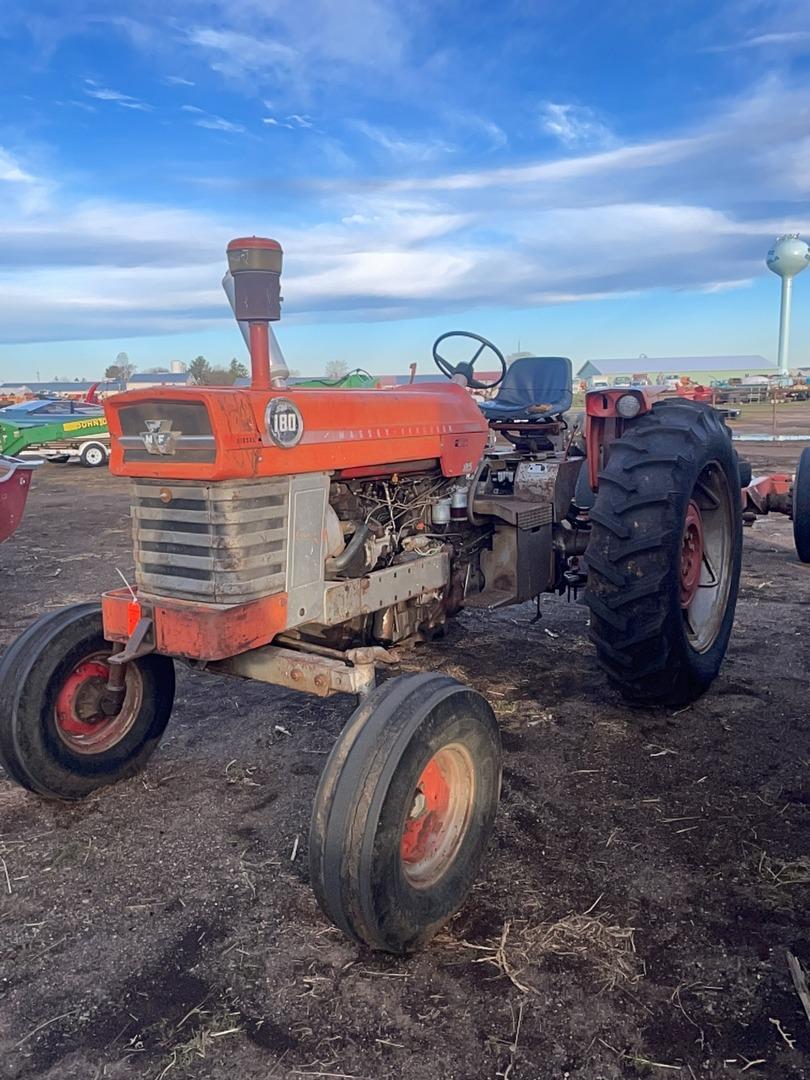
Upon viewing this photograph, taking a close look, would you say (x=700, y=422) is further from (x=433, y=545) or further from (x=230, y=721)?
(x=230, y=721)

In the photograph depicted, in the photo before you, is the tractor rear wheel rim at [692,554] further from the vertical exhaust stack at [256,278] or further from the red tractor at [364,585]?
the vertical exhaust stack at [256,278]

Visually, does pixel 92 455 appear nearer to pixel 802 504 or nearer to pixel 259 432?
pixel 802 504

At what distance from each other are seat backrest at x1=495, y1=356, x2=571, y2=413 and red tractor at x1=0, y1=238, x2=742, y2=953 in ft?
5.38

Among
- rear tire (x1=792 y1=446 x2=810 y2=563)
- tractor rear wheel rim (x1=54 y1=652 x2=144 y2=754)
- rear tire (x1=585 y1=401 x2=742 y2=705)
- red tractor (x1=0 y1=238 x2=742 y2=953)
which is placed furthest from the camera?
rear tire (x1=792 y1=446 x2=810 y2=563)

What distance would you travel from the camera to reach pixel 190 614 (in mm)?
2766

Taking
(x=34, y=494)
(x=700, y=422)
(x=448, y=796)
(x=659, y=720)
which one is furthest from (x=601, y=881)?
(x=34, y=494)

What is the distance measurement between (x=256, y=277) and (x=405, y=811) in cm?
182

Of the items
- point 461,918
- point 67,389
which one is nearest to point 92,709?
point 461,918

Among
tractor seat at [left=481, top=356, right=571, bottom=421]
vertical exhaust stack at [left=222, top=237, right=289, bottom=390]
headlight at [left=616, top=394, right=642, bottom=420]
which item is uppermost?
vertical exhaust stack at [left=222, top=237, right=289, bottom=390]

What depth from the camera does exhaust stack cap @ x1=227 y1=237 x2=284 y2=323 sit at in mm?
2834

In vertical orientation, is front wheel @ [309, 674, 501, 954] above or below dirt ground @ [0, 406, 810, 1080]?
above

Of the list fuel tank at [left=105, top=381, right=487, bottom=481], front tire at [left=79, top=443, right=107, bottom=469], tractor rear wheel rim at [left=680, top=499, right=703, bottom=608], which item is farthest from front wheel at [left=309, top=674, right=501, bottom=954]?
front tire at [left=79, top=443, right=107, bottom=469]

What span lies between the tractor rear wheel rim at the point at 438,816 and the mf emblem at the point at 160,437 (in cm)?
131

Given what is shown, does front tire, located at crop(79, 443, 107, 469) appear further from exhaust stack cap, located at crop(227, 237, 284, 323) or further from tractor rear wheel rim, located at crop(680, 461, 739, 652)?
exhaust stack cap, located at crop(227, 237, 284, 323)
